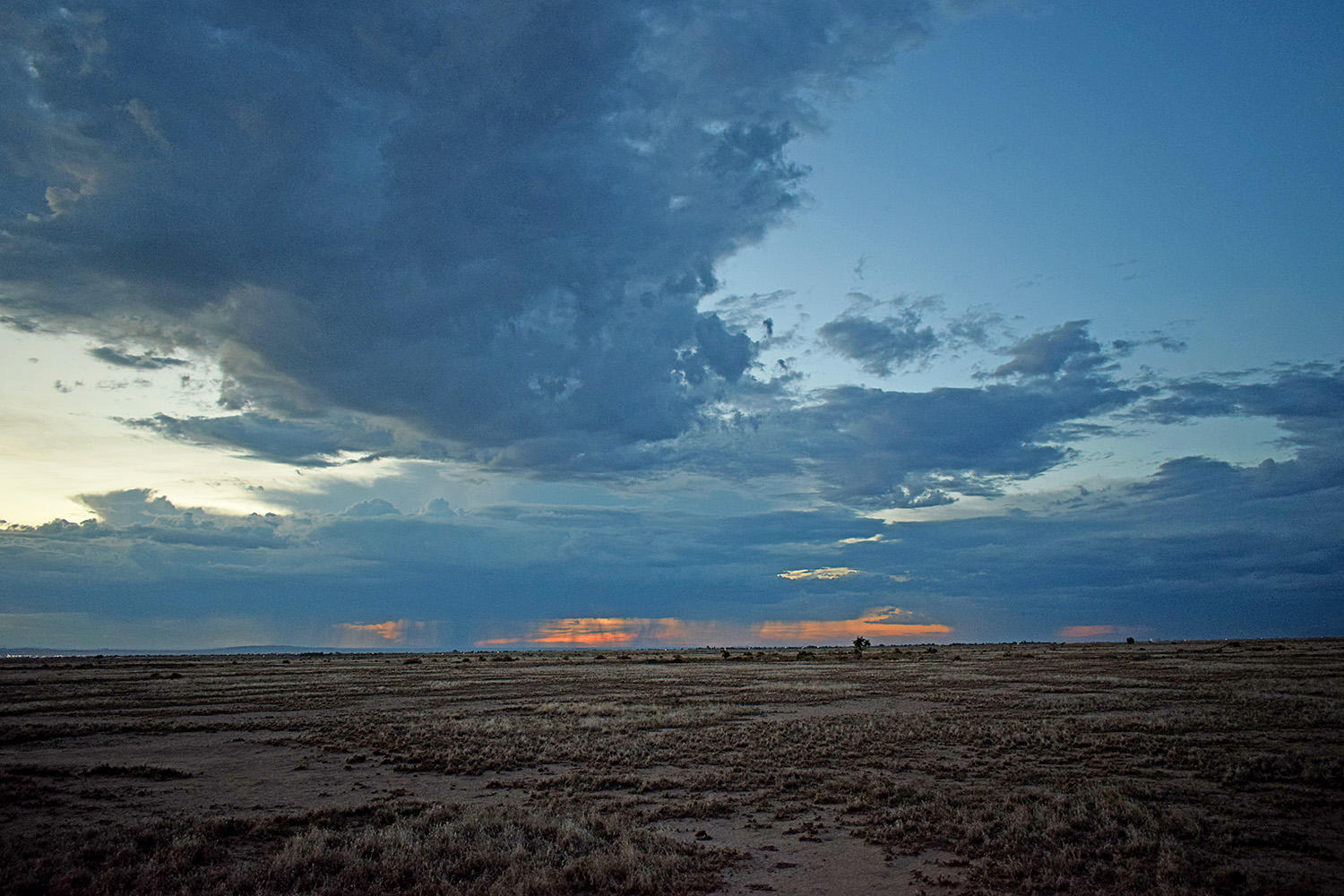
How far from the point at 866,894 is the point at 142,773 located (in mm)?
19680

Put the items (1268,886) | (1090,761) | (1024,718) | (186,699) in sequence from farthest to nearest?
(186,699)
(1024,718)
(1090,761)
(1268,886)

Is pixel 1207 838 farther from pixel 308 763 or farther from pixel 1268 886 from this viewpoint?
pixel 308 763

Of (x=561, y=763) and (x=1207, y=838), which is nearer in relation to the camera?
(x=1207, y=838)

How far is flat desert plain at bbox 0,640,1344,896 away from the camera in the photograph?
427 inches

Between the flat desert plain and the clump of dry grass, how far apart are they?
2.1 inches

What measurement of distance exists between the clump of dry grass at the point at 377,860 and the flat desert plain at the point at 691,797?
0.05 meters

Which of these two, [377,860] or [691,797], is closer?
[377,860]

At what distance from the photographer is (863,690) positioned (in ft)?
133

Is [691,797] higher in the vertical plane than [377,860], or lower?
lower

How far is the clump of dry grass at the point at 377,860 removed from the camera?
10492 millimetres

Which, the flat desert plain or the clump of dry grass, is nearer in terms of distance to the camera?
the clump of dry grass

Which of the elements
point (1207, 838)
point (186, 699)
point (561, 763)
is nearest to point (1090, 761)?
point (1207, 838)

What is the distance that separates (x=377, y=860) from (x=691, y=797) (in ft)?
A: 23.1

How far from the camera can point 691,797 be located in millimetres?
15961
